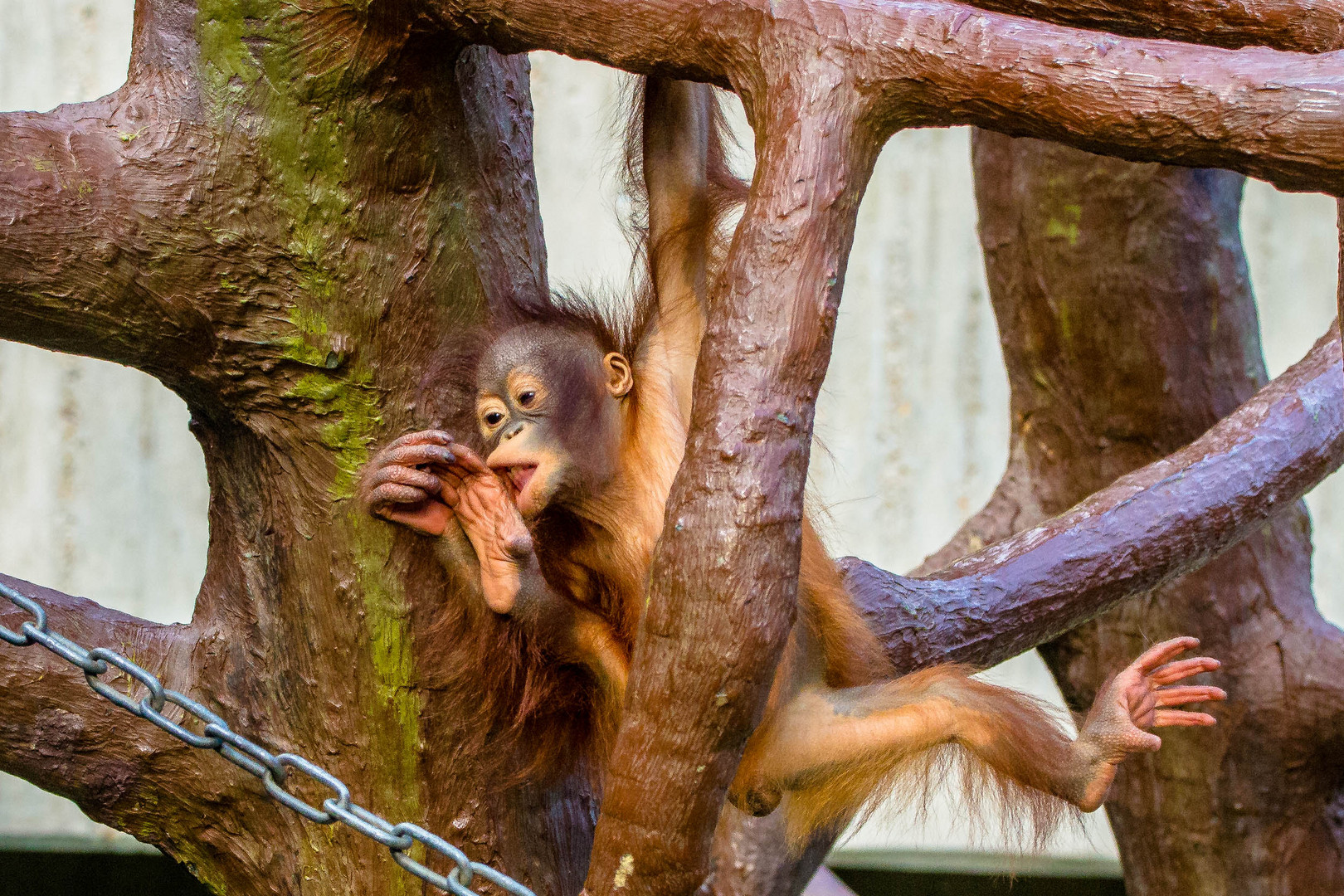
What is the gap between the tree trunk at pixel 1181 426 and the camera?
3.66 meters

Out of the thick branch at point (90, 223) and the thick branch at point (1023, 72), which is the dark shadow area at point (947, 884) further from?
the thick branch at point (1023, 72)

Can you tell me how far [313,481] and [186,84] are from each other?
2.00 feet

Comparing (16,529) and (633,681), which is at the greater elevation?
(16,529)

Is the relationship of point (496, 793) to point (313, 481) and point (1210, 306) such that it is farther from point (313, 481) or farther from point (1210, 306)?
point (1210, 306)

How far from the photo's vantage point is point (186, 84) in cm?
201

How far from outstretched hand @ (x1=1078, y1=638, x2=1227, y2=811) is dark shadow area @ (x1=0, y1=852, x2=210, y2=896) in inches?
164

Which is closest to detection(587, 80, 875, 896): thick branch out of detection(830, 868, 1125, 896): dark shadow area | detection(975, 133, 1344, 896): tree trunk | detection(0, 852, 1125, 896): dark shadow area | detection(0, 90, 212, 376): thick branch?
detection(0, 90, 212, 376): thick branch

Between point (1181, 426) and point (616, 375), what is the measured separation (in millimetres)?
2092

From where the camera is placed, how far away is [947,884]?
5.54 meters

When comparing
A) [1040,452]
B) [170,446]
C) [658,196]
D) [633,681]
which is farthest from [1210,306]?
[170,446]

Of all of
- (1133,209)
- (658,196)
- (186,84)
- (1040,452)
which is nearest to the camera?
(186,84)

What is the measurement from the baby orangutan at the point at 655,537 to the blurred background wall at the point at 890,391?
3.07m

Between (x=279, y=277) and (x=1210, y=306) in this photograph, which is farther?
(x=1210, y=306)

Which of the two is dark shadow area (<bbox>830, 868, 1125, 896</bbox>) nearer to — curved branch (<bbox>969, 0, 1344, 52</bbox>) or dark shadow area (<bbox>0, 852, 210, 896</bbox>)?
dark shadow area (<bbox>0, 852, 210, 896</bbox>)
